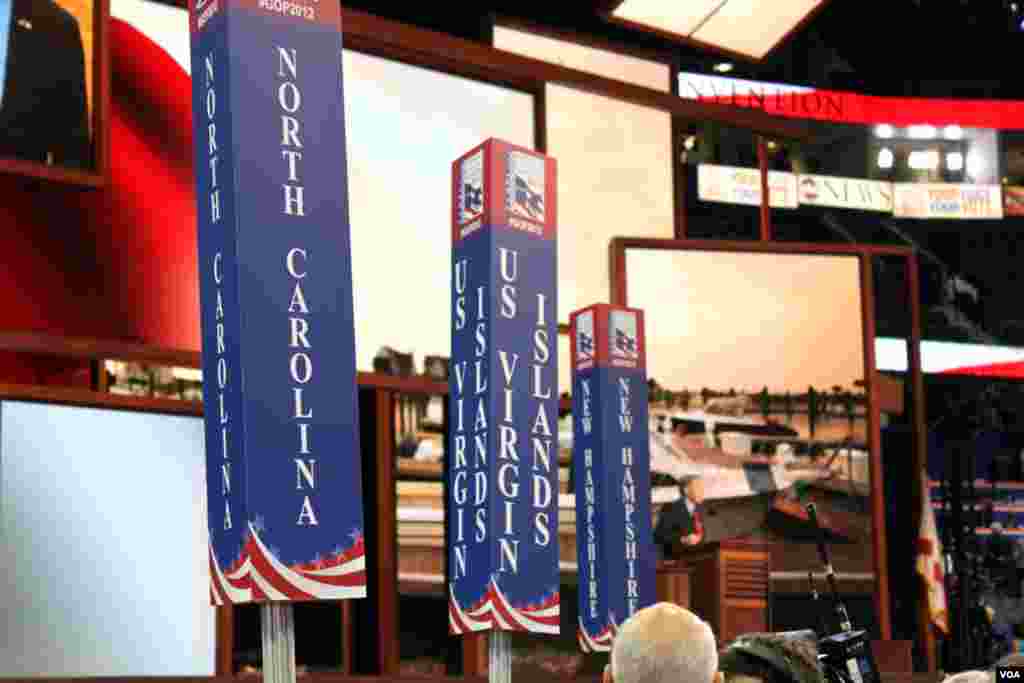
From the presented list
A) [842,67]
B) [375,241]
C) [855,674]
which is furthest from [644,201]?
[842,67]

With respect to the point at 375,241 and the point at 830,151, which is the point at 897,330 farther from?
the point at 375,241

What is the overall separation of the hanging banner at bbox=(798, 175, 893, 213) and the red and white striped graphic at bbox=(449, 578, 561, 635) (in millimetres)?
6712

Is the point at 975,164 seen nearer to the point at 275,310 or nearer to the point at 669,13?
the point at 669,13

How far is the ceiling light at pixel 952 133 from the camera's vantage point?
48.4ft

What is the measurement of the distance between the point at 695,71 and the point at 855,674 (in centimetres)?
1107

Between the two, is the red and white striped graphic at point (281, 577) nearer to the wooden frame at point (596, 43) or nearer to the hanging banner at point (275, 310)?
the hanging banner at point (275, 310)

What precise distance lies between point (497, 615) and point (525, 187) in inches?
54.0

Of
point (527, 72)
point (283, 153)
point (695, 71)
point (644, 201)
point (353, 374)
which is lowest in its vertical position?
point (353, 374)

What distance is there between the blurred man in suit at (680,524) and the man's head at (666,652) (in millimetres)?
6399

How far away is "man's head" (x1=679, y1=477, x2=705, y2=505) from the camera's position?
873 cm

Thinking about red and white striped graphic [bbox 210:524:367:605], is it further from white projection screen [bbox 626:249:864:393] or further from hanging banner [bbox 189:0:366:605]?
white projection screen [bbox 626:249:864:393]

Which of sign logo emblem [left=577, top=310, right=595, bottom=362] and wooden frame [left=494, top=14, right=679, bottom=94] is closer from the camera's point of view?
sign logo emblem [left=577, top=310, right=595, bottom=362]

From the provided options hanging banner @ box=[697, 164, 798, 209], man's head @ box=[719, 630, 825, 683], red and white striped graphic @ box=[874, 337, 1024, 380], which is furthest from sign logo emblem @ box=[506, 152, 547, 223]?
red and white striped graphic @ box=[874, 337, 1024, 380]

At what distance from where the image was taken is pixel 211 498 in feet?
11.1
